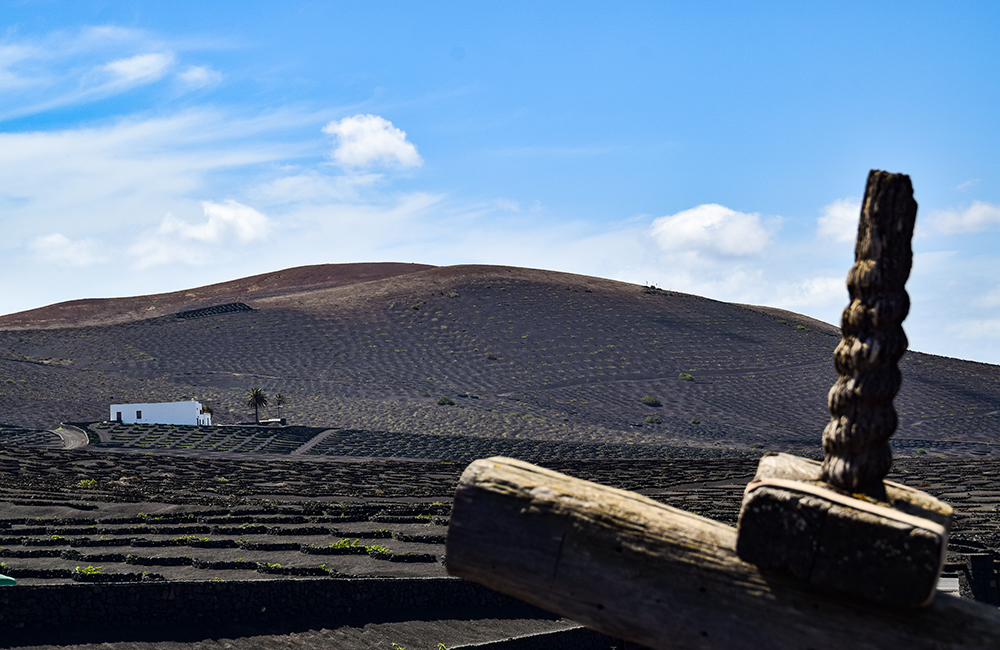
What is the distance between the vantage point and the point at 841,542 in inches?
98.7

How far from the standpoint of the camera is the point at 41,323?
378 feet

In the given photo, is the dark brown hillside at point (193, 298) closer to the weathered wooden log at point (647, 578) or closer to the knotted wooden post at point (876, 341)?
the weathered wooden log at point (647, 578)

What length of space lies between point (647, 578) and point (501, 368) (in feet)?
281


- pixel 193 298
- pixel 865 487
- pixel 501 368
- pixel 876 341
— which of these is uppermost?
pixel 193 298

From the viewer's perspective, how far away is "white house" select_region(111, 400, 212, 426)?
64625 mm

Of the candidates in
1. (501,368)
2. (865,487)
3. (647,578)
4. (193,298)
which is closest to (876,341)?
(865,487)

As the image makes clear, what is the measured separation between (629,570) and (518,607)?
732 inches

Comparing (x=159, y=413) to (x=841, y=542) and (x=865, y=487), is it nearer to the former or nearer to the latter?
(x=865, y=487)

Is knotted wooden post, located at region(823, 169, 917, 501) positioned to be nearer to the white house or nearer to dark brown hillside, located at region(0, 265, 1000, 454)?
dark brown hillside, located at region(0, 265, 1000, 454)

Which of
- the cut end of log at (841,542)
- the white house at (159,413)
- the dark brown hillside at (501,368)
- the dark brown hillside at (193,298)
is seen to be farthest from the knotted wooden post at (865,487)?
the dark brown hillside at (193,298)

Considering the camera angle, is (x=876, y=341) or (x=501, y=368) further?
(x=501, y=368)

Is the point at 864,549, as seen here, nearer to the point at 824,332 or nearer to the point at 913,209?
the point at 913,209

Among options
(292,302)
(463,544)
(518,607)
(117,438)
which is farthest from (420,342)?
(463,544)

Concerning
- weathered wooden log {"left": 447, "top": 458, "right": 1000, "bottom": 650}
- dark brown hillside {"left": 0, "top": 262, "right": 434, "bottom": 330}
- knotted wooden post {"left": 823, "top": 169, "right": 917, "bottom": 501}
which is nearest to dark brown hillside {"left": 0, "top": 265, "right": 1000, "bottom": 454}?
dark brown hillside {"left": 0, "top": 262, "right": 434, "bottom": 330}
